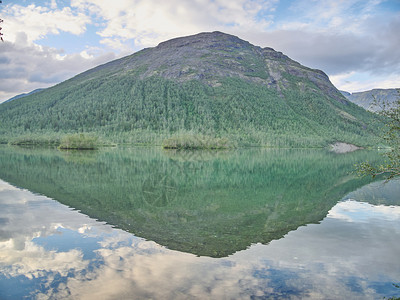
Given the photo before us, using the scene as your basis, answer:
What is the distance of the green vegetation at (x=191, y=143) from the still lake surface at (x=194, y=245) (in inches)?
4664

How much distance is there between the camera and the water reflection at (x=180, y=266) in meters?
10.4

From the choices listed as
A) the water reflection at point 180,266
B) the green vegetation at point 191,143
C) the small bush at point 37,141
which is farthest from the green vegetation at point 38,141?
the water reflection at point 180,266

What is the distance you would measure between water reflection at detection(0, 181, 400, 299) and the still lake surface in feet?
0.14

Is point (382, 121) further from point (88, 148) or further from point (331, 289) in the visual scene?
point (88, 148)

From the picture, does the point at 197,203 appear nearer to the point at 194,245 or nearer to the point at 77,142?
the point at 194,245

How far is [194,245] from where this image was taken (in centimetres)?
1491

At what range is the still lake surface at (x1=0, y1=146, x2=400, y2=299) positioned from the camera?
10.7 m

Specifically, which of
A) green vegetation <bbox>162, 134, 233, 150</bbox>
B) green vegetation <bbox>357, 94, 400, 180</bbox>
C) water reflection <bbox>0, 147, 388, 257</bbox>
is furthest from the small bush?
green vegetation <bbox>357, 94, 400, 180</bbox>

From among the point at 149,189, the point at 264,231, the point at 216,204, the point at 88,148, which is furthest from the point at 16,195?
the point at 88,148

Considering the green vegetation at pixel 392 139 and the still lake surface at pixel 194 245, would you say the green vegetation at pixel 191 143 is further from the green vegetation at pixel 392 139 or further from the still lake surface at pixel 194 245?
the green vegetation at pixel 392 139

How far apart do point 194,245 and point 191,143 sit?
135 m

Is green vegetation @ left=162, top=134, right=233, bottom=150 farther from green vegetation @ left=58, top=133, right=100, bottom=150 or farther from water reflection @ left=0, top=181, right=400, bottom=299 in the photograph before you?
water reflection @ left=0, top=181, right=400, bottom=299

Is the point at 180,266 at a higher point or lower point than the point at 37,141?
lower

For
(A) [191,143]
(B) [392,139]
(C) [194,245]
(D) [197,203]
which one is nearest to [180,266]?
(C) [194,245]
